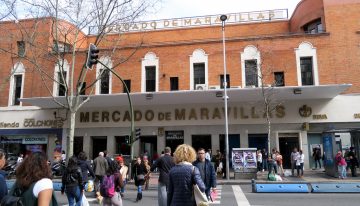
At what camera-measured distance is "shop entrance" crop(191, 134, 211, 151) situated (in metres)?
26.5

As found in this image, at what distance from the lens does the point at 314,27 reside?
28.2 meters

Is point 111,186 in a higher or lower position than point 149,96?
lower

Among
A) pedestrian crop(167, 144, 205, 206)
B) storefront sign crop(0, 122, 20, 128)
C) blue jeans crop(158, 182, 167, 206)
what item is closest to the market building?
storefront sign crop(0, 122, 20, 128)

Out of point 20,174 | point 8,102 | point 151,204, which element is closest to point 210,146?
point 151,204

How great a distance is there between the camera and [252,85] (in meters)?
26.0

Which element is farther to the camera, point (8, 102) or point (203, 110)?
point (8, 102)

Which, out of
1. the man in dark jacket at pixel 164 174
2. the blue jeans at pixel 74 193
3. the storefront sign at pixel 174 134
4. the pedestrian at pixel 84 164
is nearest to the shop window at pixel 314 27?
the storefront sign at pixel 174 134

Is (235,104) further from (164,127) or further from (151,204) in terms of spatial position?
(151,204)

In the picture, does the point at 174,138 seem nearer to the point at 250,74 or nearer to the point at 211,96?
the point at 211,96

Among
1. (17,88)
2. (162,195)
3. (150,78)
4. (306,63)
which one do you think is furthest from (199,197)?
(17,88)

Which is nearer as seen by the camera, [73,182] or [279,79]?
[73,182]

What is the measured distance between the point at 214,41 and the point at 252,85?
15.2 ft

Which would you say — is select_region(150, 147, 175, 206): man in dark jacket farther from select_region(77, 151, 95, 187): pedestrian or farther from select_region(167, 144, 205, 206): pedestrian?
select_region(167, 144, 205, 206): pedestrian

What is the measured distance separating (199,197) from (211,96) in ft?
65.0
